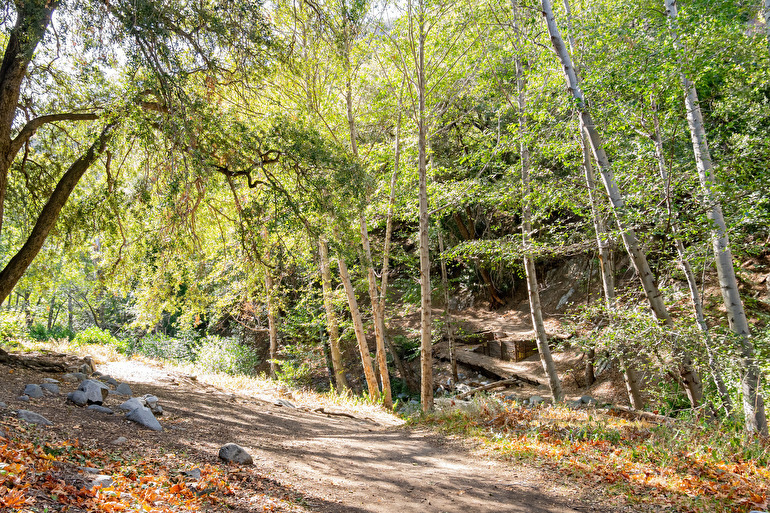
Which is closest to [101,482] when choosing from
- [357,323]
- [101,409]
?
[101,409]

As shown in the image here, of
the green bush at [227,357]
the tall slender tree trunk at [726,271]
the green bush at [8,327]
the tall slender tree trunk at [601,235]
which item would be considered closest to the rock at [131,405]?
the tall slender tree trunk at [601,235]

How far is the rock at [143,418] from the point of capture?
→ 4844mm

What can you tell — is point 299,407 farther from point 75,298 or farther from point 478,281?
point 75,298

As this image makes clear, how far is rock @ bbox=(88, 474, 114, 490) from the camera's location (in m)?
2.86

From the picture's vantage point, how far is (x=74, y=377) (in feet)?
21.7

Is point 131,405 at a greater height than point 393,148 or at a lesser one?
lesser

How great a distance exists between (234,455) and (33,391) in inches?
113

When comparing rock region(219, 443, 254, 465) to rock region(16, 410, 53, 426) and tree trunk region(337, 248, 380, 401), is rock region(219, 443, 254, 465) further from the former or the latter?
tree trunk region(337, 248, 380, 401)

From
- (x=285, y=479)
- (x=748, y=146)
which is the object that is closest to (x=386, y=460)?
(x=285, y=479)

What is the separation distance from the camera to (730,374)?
487 cm

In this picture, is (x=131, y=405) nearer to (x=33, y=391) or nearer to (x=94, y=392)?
(x=94, y=392)

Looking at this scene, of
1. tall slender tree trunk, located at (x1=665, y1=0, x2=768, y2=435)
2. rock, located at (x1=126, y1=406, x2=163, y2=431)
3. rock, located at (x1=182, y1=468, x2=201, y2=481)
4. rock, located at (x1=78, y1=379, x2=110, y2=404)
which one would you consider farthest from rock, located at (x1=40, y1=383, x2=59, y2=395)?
tall slender tree trunk, located at (x1=665, y1=0, x2=768, y2=435)

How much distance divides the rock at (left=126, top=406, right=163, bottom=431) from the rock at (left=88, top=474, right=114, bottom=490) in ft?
6.40

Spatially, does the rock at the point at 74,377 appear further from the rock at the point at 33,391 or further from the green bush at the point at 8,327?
the green bush at the point at 8,327
